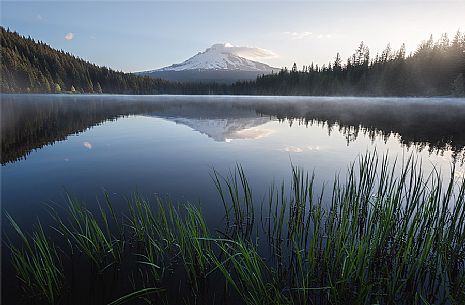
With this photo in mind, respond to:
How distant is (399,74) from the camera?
95.9m

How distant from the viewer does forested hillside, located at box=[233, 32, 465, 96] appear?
292ft

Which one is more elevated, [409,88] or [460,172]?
[409,88]

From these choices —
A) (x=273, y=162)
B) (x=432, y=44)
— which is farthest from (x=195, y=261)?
(x=432, y=44)

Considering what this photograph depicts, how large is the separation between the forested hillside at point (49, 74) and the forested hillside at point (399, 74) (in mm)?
123671

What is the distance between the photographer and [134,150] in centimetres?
1677

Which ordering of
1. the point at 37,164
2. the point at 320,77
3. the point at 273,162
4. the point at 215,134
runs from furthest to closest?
1. the point at 320,77
2. the point at 215,134
3. the point at 273,162
4. the point at 37,164

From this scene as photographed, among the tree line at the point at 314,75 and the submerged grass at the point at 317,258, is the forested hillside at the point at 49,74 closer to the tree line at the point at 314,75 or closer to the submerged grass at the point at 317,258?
the tree line at the point at 314,75

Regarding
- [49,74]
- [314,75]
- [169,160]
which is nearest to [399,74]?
[314,75]

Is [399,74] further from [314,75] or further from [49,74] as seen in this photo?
[49,74]

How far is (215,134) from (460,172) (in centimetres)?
1723

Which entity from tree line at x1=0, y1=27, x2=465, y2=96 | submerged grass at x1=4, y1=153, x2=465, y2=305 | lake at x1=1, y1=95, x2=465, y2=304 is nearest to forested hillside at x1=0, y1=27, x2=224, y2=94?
tree line at x1=0, y1=27, x2=465, y2=96

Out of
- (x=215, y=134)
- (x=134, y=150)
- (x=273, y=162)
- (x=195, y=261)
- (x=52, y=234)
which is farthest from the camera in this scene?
(x=215, y=134)

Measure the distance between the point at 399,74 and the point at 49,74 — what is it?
154355mm

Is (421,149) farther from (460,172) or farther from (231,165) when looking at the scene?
(231,165)
